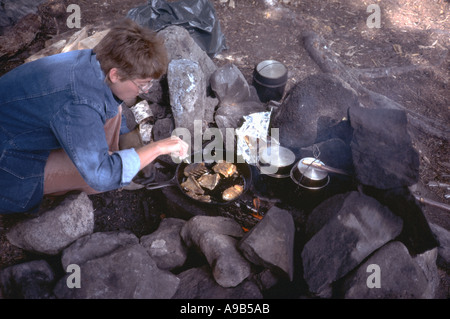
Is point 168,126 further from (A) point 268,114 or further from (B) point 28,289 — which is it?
(B) point 28,289

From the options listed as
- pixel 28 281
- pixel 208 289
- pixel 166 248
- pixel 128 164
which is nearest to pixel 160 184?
pixel 166 248

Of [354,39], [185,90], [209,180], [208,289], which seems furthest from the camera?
[354,39]

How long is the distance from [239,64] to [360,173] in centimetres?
347

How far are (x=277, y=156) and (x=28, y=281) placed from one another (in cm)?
264

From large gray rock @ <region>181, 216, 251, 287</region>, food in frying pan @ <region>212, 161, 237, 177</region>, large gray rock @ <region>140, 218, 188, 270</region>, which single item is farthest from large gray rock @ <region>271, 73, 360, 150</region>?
large gray rock @ <region>140, 218, 188, 270</region>

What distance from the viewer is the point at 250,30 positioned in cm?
624

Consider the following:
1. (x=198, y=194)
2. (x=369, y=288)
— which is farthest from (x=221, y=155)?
(x=369, y=288)

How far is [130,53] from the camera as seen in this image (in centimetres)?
212

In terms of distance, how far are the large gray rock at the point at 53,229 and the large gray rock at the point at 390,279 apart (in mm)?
2507

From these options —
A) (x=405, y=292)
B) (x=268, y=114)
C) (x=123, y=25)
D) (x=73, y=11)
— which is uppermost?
(x=123, y=25)

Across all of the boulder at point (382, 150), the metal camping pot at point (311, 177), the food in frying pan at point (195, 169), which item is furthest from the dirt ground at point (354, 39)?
the food in frying pan at point (195, 169)

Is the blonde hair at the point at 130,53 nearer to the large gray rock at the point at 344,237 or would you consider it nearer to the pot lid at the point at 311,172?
the pot lid at the point at 311,172

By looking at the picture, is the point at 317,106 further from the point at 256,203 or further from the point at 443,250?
the point at 443,250

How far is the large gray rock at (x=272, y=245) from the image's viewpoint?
96.2 inches
